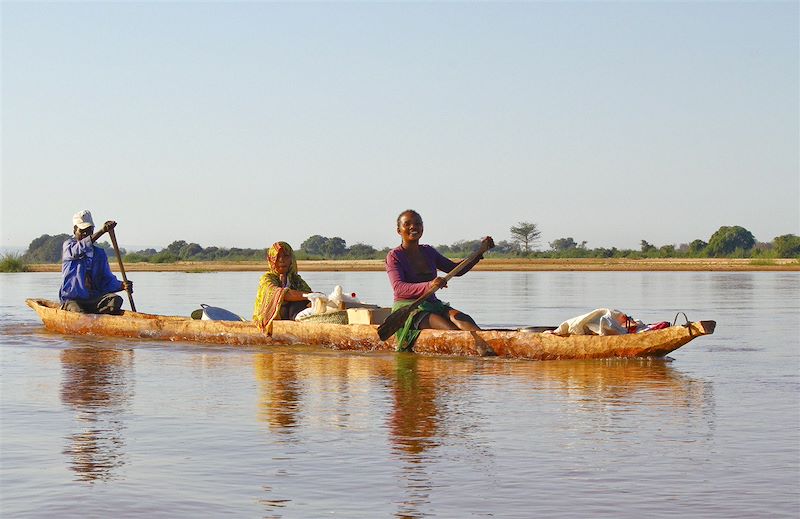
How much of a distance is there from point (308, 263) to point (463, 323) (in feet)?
164

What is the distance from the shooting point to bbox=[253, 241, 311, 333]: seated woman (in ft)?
43.9

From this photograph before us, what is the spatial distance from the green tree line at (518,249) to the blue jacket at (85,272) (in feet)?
156

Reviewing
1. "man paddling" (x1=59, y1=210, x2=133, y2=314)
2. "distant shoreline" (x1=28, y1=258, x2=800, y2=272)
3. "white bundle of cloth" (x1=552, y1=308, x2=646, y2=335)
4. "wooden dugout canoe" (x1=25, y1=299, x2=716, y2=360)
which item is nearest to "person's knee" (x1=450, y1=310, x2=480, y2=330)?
"wooden dugout canoe" (x1=25, y1=299, x2=716, y2=360)

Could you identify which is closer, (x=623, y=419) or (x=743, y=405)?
(x=623, y=419)

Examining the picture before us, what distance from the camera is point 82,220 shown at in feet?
48.5

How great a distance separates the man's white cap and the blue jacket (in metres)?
0.16

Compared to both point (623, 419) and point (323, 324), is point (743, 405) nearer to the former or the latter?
point (623, 419)

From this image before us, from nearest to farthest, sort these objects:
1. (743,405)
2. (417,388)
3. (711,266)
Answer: (743,405) < (417,388) < (711,266)

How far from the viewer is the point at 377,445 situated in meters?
6.82

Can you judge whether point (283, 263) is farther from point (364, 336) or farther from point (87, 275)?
point (87, 275)

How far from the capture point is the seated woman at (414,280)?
1217cm

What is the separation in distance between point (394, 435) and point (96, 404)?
2.59 m

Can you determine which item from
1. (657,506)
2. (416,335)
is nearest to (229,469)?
(657,506)

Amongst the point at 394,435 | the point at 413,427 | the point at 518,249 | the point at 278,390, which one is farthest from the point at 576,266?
the point at 394,435
